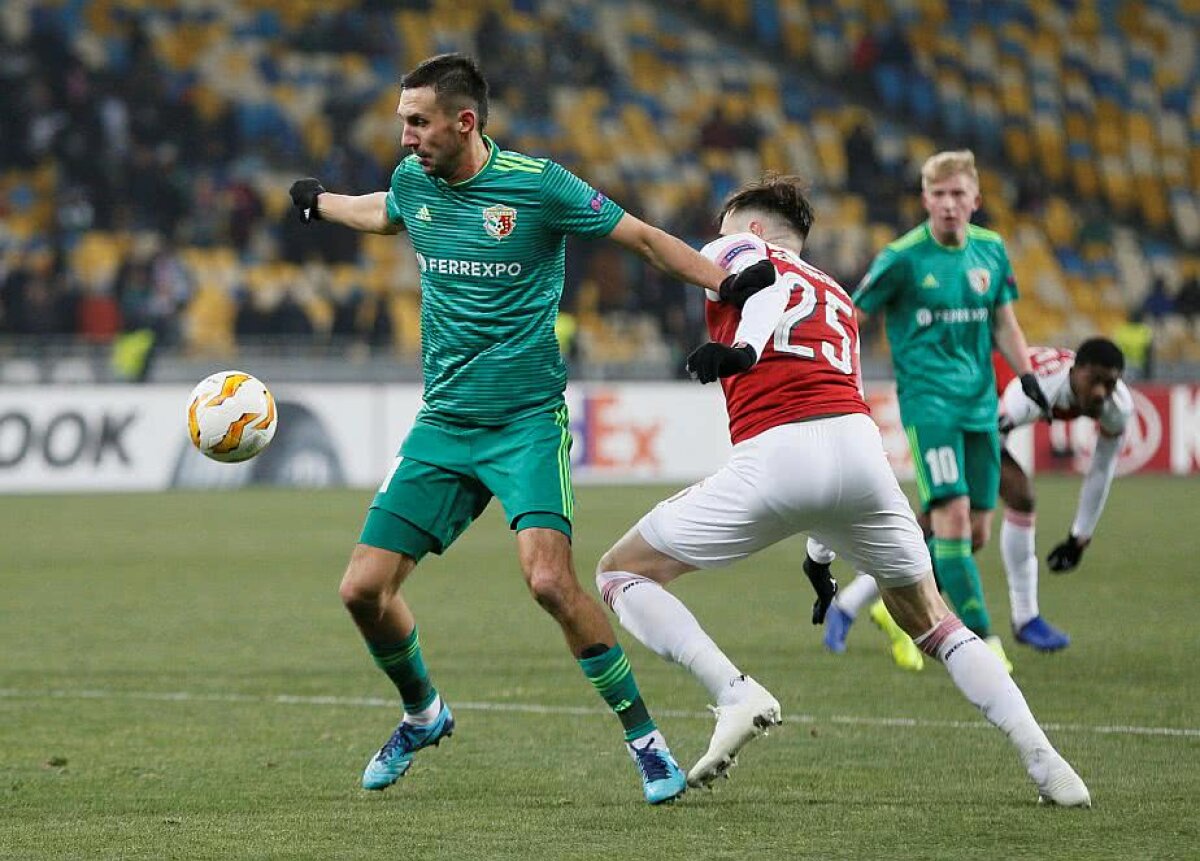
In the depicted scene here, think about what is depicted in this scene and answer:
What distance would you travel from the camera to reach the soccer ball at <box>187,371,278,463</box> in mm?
6566

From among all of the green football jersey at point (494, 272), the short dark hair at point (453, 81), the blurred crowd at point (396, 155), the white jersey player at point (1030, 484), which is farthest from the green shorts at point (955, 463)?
the blurred crowd at point (396, 155)

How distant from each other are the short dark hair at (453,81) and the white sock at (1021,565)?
467 cm

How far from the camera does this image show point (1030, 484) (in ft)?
32.5

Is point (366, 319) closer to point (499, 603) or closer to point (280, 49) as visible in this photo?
point (280, 49)

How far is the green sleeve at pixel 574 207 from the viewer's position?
19.7 ft

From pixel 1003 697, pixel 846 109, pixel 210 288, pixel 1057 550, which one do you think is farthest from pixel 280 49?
pixel 1003 697

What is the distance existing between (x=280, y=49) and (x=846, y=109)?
8399 millimetres

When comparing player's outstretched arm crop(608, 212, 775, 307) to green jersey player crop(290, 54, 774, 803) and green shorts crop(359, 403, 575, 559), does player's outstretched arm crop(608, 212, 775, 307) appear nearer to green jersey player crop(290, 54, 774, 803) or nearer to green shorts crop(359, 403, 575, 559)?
green jersey player crop(290, 54, 774, 803)

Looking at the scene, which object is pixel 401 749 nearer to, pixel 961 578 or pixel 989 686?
pixel 989 686

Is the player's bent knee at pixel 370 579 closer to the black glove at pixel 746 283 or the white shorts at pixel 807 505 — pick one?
the white shorts at pixel 807 505

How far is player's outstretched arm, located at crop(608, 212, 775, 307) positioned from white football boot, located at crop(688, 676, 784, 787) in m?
1.14

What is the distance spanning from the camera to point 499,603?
1220cm

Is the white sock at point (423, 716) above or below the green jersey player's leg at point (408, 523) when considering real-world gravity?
below

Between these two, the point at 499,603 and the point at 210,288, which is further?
the point at 210,288
